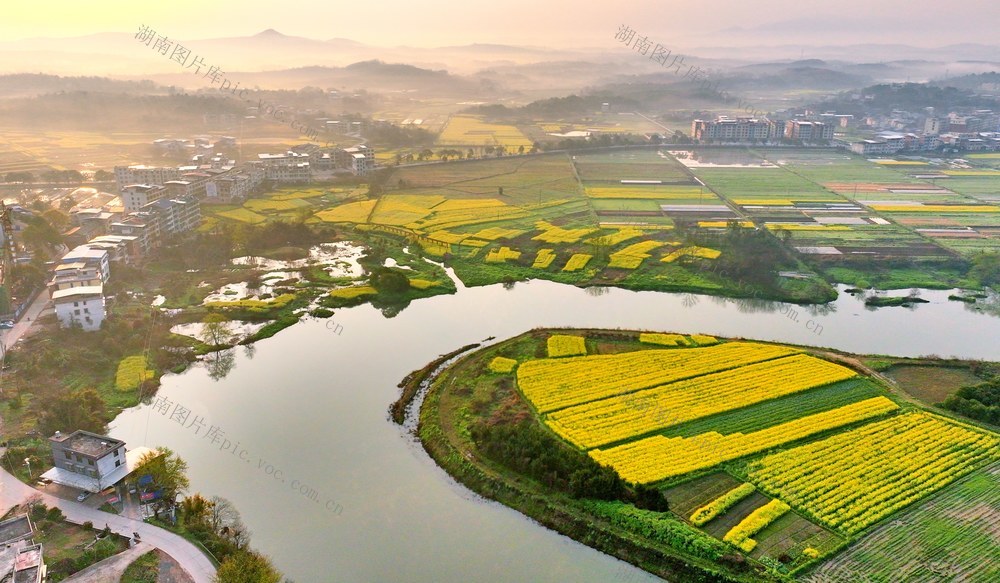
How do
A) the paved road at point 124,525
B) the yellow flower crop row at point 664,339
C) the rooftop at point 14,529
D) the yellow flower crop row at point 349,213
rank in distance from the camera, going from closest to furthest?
the rooftop at point 14,529, the paved road at point 124,525, the yellow flower crop row at point 664,339, the yellow flower crop row at point 349,213

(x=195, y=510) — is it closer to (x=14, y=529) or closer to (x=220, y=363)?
(x=14, y=529)

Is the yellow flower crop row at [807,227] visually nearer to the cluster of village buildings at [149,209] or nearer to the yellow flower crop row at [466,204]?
the yellow flower crop row at [466,204]

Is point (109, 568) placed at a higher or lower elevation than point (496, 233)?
lower

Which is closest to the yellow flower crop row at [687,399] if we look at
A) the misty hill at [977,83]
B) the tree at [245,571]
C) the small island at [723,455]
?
the small island at [723,455]

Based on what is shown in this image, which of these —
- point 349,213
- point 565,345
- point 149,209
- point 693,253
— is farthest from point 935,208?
point 149,209

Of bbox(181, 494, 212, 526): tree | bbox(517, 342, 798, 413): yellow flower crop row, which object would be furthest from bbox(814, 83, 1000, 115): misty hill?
bbox(181, 494, 212, 526): tree

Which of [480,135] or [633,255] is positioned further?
[480,135]

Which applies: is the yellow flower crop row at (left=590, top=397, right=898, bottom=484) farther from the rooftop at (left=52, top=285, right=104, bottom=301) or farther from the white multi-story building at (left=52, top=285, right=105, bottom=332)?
the rooftop at (left=52, top=285, right=104, bottom=301)
